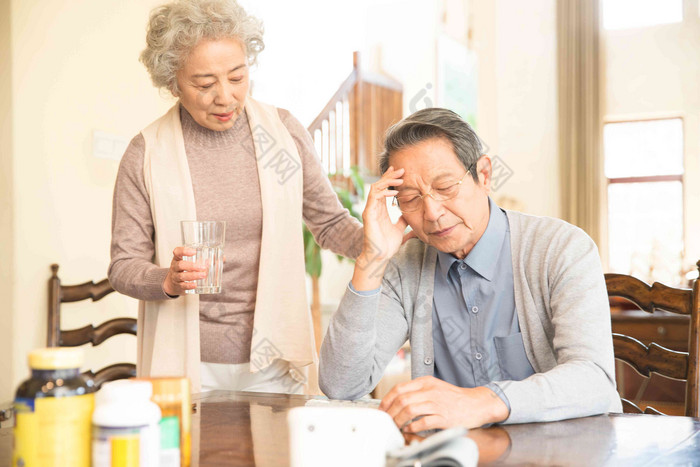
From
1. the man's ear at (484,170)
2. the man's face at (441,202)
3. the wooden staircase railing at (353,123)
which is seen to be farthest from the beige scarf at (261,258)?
the wooden staircase railing at (353,123)

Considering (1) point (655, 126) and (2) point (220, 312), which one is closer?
(2) point (220, 312)

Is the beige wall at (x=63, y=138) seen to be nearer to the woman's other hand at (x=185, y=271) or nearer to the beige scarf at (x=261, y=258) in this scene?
the beige scarf at (x=261, y=258)

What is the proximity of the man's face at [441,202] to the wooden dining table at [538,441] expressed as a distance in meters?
0.49

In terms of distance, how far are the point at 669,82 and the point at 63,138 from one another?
232 inches

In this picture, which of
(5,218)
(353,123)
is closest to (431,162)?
(5,218)

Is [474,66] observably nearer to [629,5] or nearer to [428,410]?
[629,5]

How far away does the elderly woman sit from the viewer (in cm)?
176

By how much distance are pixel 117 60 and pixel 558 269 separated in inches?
88.1

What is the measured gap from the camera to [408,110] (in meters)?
7.62

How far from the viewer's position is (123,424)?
0.77 m

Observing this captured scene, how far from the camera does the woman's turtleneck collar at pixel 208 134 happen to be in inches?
74.9

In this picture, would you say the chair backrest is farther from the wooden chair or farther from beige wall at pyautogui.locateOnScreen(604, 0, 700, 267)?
beige wall at pyautogui.locateOnScreen(604, 0, 700, 267)

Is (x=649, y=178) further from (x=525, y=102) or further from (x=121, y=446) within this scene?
(x=121, y=446)

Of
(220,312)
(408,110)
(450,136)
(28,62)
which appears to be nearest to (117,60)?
(28,62)
